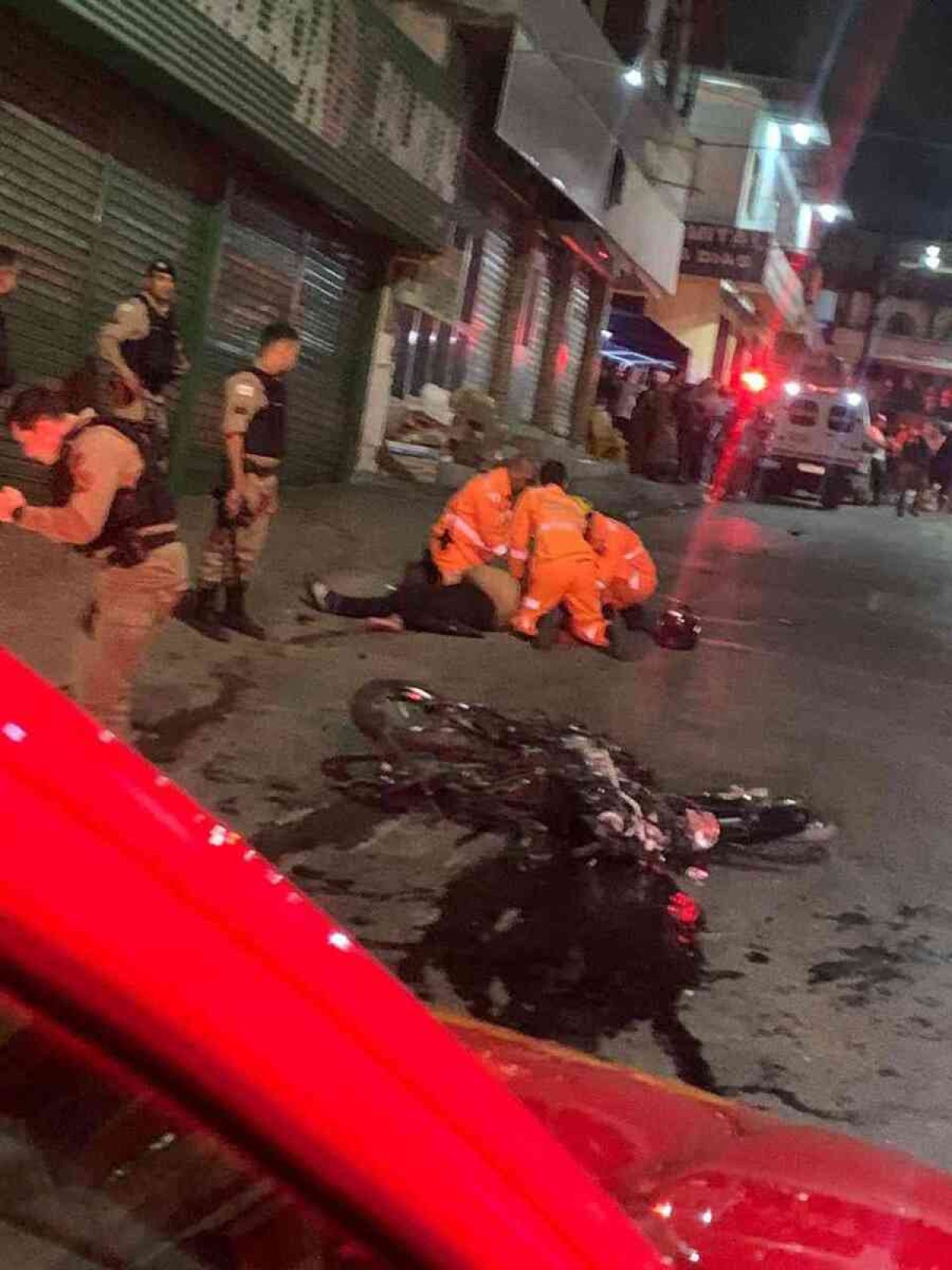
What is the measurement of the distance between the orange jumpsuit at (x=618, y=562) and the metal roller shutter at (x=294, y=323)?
378 cm

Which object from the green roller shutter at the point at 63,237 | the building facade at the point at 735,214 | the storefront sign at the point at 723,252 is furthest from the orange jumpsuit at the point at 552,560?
the storefront sign at the point at 723,252

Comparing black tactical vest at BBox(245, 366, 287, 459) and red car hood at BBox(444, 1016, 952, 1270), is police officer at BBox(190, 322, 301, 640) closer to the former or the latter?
black tactical vest at BBox(245, 366, 287, 459)

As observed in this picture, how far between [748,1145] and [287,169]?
10593mm

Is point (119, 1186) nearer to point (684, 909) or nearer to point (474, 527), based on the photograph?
point (684, 909)

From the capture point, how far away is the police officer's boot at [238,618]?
8125mm

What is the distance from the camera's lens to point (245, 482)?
780 centimetres

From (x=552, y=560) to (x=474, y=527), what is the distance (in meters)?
0.56

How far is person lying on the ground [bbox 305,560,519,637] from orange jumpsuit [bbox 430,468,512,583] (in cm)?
9

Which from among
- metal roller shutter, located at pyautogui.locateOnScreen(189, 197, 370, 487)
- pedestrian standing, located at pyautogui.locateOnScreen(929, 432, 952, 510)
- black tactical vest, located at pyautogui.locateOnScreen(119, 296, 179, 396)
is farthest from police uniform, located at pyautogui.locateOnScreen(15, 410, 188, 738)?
pedestrian standing, located at pyautogui.locateOnScreen(929, 432, 952, 510)

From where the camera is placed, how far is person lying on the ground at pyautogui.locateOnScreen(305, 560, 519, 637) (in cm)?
906

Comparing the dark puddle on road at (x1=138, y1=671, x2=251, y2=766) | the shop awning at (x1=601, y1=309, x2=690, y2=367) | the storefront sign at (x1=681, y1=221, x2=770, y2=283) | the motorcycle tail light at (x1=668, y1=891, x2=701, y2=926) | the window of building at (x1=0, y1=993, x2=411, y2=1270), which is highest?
the storefront sign at (x1=681, y1=221, x2=770, y2=283)

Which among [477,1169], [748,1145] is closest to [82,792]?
[477,1169]

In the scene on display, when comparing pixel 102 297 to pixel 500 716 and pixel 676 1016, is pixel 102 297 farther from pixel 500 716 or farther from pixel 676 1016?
pixel 676 1016

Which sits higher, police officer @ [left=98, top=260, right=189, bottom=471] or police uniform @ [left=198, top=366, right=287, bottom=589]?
police officer @ [left=98, top=260, right=189, bottom=471]
